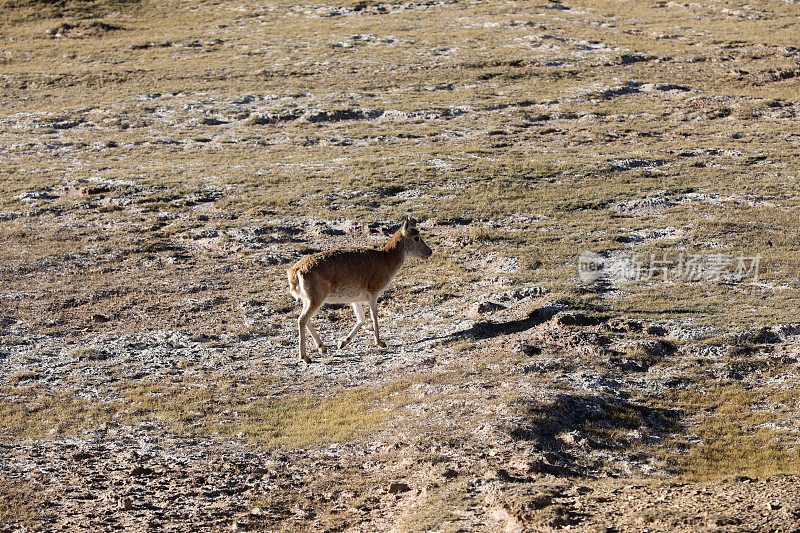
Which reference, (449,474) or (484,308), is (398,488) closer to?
(449,474)

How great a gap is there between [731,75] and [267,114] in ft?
87.1

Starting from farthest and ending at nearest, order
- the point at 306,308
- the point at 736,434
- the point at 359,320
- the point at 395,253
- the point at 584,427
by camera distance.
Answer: the point at 395,253, the point at 359,320, the point at 306,308, the point at 736,434, the point at 584,427

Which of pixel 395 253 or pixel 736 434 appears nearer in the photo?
pixel 736 434

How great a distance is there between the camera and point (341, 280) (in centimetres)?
1664

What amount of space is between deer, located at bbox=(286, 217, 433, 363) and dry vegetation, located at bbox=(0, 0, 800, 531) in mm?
837

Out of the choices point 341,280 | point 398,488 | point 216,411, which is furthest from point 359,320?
point 398,488

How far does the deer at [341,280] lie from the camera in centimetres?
1638

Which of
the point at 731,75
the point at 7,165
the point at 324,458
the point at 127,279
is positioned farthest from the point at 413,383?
the point at 731,75

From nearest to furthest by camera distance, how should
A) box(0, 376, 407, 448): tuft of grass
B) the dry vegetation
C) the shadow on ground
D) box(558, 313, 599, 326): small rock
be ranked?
1. the dry vegetation
2. the shadow on ground
3. box(0, 376, 407, 448): tuft of grass
4. box(558, 313, 599, 326): small rock

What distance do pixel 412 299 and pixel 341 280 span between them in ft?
13.4

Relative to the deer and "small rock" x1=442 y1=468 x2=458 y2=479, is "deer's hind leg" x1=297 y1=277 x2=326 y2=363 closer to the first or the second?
the deer

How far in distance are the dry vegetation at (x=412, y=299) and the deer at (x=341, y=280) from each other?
2.75 ft

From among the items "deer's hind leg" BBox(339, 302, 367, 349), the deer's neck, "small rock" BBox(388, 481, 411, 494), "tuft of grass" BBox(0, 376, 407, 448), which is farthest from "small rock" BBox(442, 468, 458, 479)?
the deer's neck

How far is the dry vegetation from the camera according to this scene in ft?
38.4
